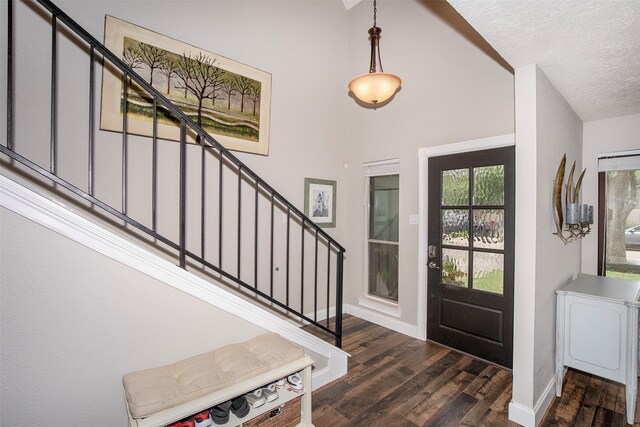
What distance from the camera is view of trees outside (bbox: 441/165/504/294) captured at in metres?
2.76

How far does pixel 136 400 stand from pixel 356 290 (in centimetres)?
308

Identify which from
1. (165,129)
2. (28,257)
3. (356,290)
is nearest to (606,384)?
(356,290)

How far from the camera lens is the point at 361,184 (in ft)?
13.1

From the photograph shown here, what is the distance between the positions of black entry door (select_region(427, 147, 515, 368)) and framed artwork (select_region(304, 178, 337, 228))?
1287mm

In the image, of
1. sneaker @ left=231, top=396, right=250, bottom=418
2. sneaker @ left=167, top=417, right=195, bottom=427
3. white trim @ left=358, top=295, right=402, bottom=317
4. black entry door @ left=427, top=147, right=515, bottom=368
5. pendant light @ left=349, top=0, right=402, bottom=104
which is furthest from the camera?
white trim @ left=358, top=295, right=402, bottom=317

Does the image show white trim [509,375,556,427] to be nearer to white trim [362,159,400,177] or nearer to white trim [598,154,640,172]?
white trim [598,154,640,172]

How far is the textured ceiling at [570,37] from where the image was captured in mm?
1367

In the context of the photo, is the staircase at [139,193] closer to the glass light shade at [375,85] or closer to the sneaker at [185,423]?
the sneaker at [185,423]

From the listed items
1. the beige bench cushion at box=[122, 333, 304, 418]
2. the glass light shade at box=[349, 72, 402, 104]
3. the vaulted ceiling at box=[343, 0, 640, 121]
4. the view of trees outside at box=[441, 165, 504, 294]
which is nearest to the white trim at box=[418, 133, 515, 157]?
the view of trees outside at box=[441, 165, 504, 294]

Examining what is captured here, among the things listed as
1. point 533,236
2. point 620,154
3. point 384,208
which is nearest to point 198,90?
point 384,208

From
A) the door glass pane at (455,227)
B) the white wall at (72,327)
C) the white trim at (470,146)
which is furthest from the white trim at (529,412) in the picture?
the white wall at (72,327)

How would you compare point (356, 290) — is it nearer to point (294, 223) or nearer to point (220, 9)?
point (294, 223)

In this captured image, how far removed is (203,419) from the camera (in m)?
1.45

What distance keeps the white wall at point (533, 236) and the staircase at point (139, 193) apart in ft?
4.25
